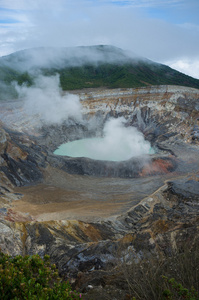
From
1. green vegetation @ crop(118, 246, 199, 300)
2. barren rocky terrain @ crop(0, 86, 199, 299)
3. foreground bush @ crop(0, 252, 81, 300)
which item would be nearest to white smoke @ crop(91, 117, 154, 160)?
barren rocky terrain @ crop(0, 86, 199, 299)

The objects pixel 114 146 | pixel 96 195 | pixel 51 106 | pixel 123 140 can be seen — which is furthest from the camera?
pixel 51 106

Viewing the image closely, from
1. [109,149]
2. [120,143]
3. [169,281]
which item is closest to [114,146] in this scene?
[109,149]

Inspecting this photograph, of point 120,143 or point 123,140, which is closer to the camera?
point 120,143

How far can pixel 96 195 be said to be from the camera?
87.5ft

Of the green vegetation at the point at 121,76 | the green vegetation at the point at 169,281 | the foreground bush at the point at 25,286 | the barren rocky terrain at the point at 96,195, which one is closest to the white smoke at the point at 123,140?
the barren rocky terrain at the point at 96,195

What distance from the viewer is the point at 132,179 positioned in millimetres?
31203

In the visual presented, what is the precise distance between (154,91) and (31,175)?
36.5 m

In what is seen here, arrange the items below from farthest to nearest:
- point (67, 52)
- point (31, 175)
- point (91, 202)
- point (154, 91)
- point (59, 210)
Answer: point (67, 52), point (154, 91), point (31, 175), point (91, 202), point (59, 210)

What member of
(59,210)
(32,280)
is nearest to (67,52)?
(59,210)

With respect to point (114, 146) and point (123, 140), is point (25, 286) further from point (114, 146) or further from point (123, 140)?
point (123, 140)

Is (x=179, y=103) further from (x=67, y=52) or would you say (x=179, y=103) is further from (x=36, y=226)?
(x=67, y=52)

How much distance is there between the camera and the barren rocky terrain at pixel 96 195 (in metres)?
15.5

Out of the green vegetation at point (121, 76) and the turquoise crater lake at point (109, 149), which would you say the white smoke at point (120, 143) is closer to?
the turquoise crater lake at point (109, 149)

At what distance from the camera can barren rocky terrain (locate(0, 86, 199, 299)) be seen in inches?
611
